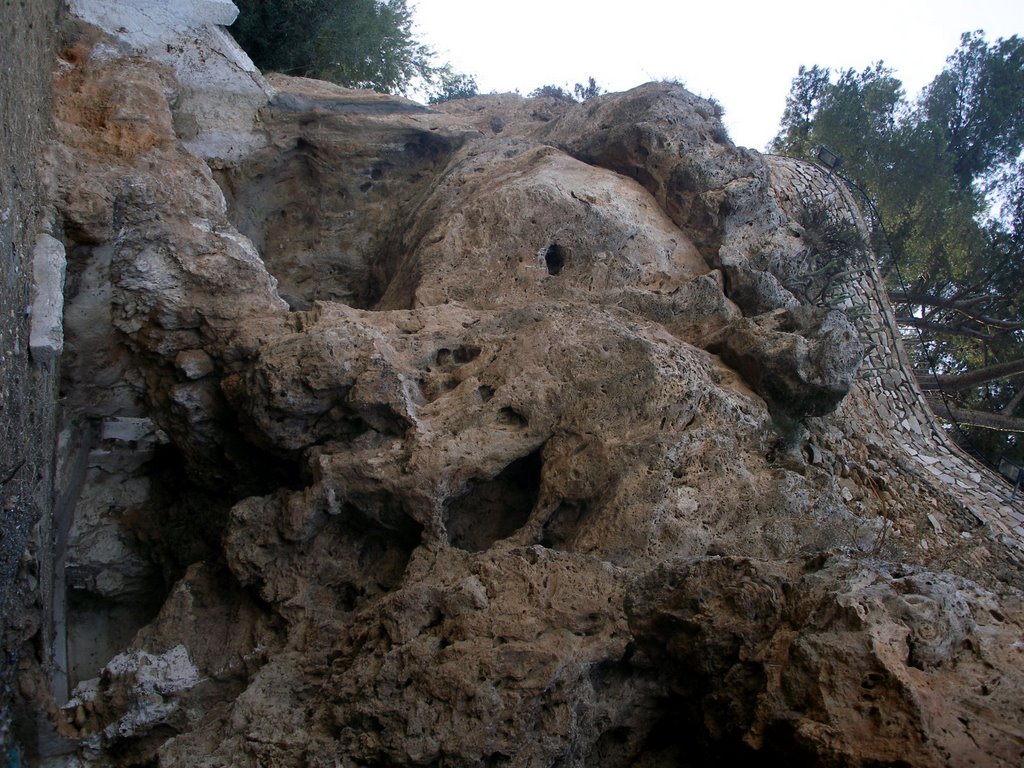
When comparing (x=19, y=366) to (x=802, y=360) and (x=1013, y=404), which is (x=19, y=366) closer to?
(x=802, y=360)

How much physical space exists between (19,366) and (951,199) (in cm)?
1229

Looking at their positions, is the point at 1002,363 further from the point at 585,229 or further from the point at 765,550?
the point at 765,550

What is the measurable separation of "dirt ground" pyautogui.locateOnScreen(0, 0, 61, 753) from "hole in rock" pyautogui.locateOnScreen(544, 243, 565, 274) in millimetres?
3555

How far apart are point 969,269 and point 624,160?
6750 mm

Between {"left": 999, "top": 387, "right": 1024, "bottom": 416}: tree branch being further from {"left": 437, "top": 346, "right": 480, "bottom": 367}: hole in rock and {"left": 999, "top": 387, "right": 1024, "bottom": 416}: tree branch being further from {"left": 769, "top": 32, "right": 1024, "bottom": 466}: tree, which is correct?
{"left": 437, "top": 346, "right": 480, "bottom": 367}: hole in rock

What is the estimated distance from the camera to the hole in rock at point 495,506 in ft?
17.2

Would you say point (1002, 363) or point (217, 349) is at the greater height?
point (1002, 363)

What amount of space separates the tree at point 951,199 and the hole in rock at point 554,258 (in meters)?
5.98

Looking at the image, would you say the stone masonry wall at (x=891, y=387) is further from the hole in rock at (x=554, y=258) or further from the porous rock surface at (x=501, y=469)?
the hole in rock at (x=554, y=258)

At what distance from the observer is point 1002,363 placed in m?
11.3

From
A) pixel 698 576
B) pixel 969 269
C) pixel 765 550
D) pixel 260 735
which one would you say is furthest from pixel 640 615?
pixel 969 269

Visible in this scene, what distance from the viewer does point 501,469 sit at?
5.10 metres

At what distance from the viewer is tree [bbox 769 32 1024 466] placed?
11.5 metres

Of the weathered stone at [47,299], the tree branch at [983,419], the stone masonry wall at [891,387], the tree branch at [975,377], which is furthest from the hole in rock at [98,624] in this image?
the tree branch at [975,377]
